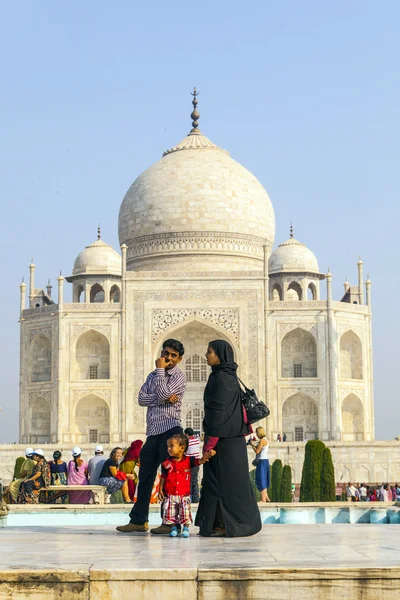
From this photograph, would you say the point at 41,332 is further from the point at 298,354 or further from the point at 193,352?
the point at 298,354

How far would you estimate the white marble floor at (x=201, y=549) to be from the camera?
16.1ft

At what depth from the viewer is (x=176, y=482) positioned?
6789 mm

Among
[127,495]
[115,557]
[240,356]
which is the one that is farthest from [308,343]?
[115,557]

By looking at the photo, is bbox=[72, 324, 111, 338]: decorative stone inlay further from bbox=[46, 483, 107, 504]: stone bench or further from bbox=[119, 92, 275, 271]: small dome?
bbox=[46, 483, 107, 504]: stone bench

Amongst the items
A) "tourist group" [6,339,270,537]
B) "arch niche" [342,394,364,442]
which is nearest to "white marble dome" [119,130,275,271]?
"arch niche" [342,394,364,442]

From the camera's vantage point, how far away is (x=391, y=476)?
26.3 m

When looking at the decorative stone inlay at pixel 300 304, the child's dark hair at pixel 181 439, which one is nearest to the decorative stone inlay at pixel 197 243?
the decorative stone inlay at pixel 300 304

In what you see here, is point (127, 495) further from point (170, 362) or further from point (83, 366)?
point (83, 366)

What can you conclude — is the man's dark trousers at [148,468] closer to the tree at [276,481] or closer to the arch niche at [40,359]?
the tree at [276,481]

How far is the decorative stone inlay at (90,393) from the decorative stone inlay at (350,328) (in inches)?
278

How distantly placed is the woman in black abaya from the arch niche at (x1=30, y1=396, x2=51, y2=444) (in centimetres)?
2367

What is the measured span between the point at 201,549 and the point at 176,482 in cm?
105

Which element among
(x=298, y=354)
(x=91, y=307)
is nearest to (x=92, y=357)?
(x=91, y=307)

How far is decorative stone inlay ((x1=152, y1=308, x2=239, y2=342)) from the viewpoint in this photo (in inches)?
1158
